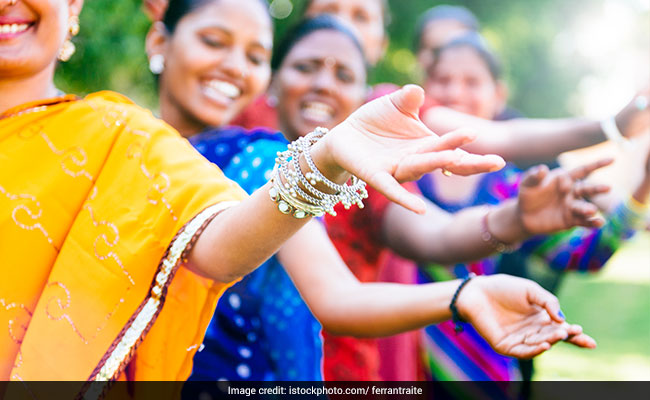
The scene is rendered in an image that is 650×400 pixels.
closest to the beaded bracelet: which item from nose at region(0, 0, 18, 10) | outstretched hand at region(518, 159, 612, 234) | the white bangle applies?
outstretched hand at region(518, 159, 612, 234)

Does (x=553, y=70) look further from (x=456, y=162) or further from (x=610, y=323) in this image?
(x=456, y=162)

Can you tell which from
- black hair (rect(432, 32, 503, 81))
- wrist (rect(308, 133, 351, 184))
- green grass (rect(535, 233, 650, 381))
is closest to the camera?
wrist (rect(308, 133, 351, 184))

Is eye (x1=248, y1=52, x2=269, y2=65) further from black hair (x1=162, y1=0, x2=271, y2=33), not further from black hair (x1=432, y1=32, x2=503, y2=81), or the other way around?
black hair (x1=432, y1=32, x2=503, y2=81)

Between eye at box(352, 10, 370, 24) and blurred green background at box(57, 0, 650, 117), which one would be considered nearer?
eye at box(352, 10, 370, 24)

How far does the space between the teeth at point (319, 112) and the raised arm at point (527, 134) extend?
497 mm

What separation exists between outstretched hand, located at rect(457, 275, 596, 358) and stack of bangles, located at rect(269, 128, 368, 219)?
41cm

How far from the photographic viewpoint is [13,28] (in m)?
1.45

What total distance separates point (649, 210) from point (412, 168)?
1.51 m

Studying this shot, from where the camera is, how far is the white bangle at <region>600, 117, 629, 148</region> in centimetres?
222

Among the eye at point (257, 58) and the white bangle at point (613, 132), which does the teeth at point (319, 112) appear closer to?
the eye at point (257, 58)

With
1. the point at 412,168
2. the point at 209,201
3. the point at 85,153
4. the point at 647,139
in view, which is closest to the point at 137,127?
the point at 85,153

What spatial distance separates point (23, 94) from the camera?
1525 mm

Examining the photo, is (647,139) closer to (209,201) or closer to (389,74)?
(209,201)

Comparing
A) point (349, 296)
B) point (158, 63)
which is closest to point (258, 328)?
point (349, 296)
